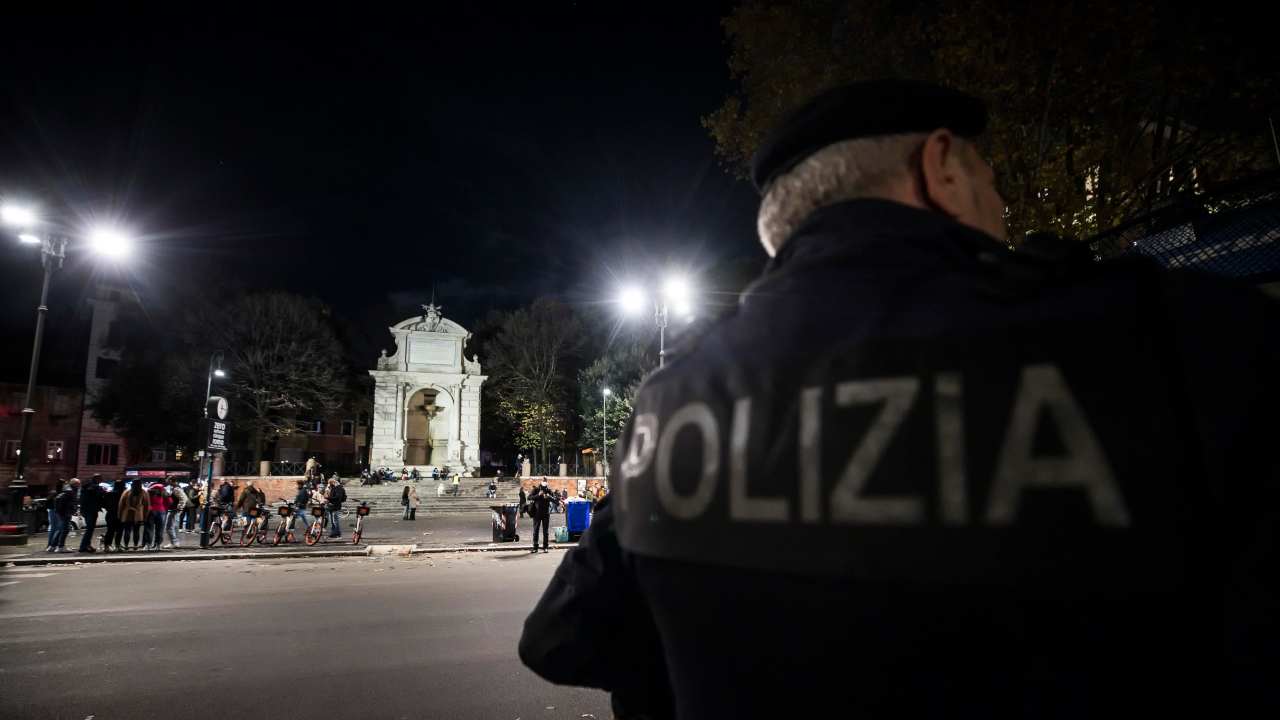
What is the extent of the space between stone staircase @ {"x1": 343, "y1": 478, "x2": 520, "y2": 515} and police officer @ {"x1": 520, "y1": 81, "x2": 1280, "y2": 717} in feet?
101

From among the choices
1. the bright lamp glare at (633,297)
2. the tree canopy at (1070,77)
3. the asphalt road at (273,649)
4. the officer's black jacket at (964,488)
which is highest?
the tree canopy at (1070,77)

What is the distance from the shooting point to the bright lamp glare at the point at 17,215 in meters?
12.1

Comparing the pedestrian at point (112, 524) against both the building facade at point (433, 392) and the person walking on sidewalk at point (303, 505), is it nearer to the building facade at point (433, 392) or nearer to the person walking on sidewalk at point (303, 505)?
the person walking on sidewalk at point (303, 505)

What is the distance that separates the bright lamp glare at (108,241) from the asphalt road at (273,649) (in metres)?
6.88

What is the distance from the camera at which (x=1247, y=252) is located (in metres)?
4.11

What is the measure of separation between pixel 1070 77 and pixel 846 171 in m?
9.12

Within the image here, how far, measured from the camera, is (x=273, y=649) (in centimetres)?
621

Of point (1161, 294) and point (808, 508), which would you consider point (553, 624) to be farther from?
point (1161, 294)

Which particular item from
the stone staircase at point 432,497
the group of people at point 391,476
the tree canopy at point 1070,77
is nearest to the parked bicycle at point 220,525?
the stone staircase at point 432,497

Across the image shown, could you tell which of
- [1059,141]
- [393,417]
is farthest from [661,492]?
[393,417]

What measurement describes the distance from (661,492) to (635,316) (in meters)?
45.2

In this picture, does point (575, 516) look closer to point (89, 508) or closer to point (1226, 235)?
point (89, 508)

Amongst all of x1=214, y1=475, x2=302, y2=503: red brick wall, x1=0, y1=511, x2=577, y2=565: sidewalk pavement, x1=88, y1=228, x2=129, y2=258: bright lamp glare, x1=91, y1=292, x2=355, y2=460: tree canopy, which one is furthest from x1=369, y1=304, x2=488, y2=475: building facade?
x1=88, y1=228, x2=129, y2=258: bright lamp glare

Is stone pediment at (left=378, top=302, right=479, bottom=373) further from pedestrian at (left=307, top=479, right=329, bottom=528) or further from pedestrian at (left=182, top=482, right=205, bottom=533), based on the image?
pedestrian at (left=307, top=479, right=329, bottom=528)
